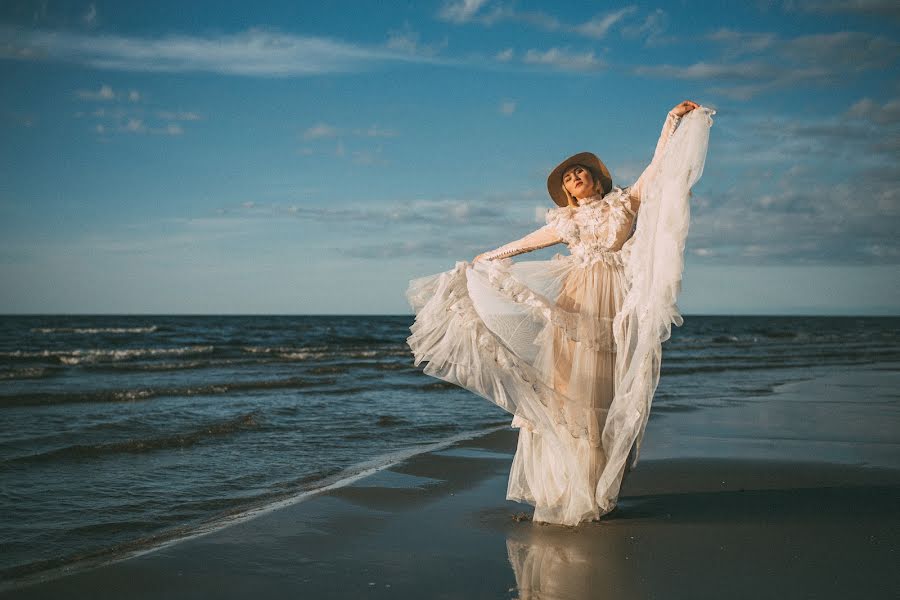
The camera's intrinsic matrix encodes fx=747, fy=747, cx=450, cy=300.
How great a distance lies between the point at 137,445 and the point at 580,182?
604cm

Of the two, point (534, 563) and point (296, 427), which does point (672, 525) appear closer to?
point (534, 563)

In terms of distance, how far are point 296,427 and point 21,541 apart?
5117mm

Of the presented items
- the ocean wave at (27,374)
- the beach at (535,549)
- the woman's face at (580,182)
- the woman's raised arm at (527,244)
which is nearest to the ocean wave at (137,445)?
the beach at (535,549)

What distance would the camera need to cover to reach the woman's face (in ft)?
17.0

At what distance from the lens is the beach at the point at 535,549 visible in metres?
3.71

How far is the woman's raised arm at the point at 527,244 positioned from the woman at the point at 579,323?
1 cm

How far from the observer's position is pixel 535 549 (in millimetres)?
4312

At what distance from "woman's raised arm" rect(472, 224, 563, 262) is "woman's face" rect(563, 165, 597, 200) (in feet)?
0.99

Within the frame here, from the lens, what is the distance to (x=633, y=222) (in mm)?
5012

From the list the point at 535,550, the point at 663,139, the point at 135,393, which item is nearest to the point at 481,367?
the point at 535,550

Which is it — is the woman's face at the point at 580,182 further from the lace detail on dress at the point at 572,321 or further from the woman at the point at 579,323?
the lace detail on dress at the point at 572,321

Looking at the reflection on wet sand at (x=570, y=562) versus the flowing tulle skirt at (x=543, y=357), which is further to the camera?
the flowing tulle skirt at (x=543, y=357)

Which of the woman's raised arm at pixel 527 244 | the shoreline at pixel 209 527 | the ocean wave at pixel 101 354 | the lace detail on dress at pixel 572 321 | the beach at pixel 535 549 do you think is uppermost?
the woman's raised arm at pixel 527 244

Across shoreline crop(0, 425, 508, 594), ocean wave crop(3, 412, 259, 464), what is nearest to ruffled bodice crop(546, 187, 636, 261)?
shoreline crop(0, 425, 508, 594)
